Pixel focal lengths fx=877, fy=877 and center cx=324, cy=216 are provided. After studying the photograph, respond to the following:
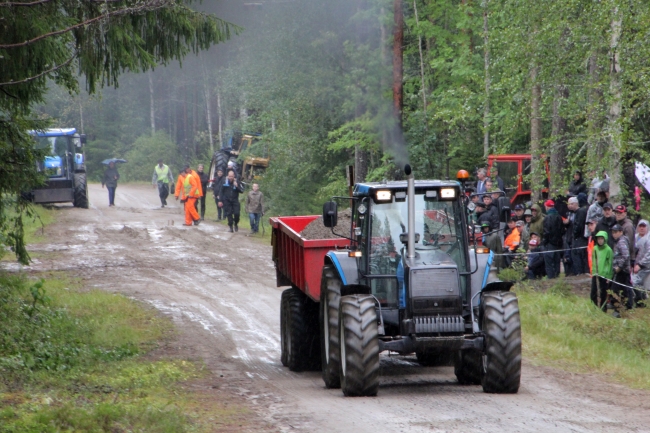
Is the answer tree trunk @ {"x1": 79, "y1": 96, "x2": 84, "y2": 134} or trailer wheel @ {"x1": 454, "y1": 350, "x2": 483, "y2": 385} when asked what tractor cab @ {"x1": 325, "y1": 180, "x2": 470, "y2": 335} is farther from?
tree trunk @ {"x1": 79, "y1": 96, "x2": 84, "y2": 134}

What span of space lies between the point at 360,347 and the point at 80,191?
25914 millimetres

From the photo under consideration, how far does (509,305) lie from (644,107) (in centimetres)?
850

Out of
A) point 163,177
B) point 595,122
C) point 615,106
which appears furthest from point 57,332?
point 163,177

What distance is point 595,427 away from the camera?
280 inches

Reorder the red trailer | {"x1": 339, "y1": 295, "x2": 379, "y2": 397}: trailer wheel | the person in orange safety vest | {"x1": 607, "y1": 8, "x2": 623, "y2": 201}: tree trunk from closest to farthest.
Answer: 1. {"x1": 339, "y1": 295, "x2": 379, "y2": 397}: trailer wheel
2. the red trailer
3. {"x1": 607, "y1": 8, "x2": 623, "y2": 201}: tree trunk
4. the person in orange safety vest

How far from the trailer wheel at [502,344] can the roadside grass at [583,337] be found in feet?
6.61

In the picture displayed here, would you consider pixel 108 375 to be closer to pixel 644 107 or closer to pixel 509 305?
pixel 509 305

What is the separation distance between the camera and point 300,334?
10.7 meters

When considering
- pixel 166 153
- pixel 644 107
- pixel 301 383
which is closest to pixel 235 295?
pixel 301 383

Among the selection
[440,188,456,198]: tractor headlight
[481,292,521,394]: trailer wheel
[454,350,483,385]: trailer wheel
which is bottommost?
[454,350,483,385]: trailer wheel

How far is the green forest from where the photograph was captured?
1486 centimetres

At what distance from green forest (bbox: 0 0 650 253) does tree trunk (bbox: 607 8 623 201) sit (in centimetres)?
4

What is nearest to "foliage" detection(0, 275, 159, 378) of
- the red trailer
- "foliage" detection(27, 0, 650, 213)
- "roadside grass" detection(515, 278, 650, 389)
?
the red trailer

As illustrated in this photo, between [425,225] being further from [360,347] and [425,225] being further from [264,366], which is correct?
[264,366]
